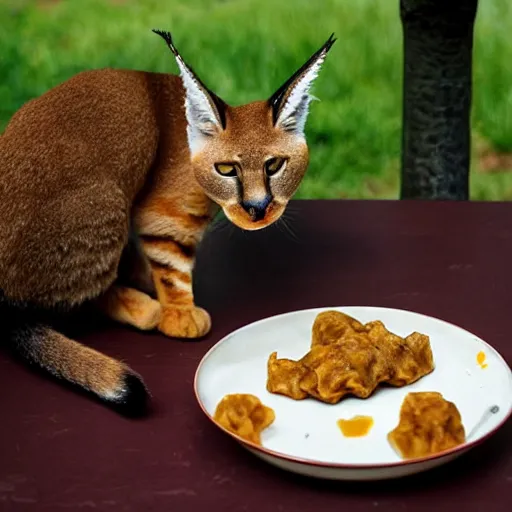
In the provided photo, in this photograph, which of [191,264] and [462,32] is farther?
[462,32]

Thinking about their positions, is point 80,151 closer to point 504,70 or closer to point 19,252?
point 19,252

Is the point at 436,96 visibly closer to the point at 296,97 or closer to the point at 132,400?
the point at 296,97

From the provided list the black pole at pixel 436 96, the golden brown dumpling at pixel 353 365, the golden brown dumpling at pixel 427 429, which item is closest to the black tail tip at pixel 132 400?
the golden brown dumpling at pixel 353 365

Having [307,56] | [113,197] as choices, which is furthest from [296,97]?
[307,56]

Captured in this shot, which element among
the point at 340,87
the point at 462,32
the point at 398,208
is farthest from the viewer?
the point at 340,87

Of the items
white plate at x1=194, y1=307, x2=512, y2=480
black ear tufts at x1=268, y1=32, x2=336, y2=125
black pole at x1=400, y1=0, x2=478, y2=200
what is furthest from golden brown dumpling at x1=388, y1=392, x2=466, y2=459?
black pole at x1=400, y1=0, x2=478, y2=200

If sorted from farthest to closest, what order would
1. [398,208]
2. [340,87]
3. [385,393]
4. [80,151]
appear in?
[340,87] < [398,208] < [80,151] < [385,393]

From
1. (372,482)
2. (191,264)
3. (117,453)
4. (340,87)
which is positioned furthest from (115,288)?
(340,87)
